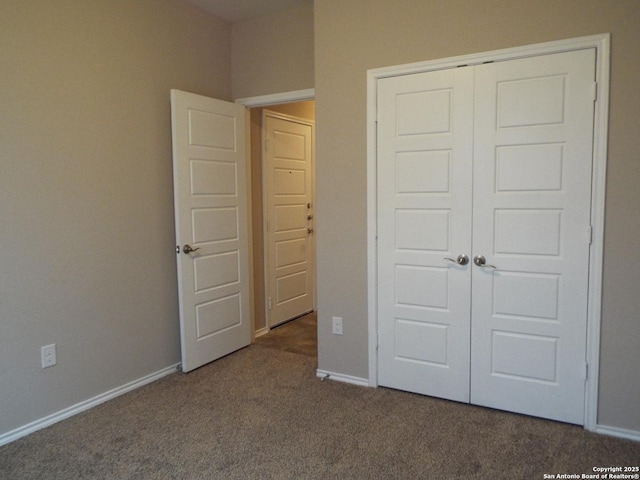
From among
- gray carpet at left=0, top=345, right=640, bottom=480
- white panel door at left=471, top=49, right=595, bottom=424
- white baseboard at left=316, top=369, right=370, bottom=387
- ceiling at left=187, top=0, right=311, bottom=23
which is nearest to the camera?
gray carpet at left=0, top=345, right=640, bottom=480

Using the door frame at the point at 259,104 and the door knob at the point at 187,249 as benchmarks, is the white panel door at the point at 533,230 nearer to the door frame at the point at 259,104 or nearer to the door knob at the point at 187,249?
the door frame at the point at 259,104

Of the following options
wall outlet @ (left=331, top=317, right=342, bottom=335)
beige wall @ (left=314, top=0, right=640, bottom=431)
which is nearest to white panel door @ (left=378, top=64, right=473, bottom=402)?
beige wall @ (left=314, top=0, right=640, bottom=431)

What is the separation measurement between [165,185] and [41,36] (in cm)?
120

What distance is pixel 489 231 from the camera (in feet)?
9.23

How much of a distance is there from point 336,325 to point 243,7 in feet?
8.42

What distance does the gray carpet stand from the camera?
2314mm

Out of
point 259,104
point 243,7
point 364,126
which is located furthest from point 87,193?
point 243,7

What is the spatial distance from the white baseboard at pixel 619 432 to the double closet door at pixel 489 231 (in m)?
0.13

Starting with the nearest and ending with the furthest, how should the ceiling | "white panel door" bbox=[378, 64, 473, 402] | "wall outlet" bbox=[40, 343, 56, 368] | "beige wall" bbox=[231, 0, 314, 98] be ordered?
"wall outlet" bbox=[40, 343, 56, 368] < "white panel door" bbox=[378, 64, 473, 402] < the ceiling < "beige wall" bbox=[231, 0, 314, 98]

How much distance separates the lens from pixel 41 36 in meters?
2.67

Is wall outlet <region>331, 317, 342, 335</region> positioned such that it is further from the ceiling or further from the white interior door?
the ceiling

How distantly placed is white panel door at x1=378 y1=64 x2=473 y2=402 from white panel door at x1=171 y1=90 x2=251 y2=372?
4.47 ft

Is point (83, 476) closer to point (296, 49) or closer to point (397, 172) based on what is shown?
point (397, 172)

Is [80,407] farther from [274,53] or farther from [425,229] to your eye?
[274,53]
